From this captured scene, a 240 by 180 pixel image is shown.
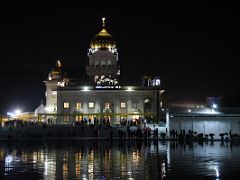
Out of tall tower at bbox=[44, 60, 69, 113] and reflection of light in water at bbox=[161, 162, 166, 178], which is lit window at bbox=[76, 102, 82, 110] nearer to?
tall tower at bbox=[44, 60, 69, 113]

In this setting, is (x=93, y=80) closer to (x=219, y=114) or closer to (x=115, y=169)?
(x=219, y=114)

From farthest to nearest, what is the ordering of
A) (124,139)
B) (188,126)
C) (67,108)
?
(67,108)
(188,126)
(124,139)

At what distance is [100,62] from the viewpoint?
3319 inches

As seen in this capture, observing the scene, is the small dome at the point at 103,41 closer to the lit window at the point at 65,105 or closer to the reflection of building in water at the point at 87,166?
the lit window at the point at 65,105

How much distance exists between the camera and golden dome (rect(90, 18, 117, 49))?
83.6 metres

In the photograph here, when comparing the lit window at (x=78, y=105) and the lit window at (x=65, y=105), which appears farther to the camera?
the lit window at (x=65, y=105)

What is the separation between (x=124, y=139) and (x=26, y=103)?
233ft

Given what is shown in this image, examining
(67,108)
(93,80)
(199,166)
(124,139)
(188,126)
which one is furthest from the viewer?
(93,80)

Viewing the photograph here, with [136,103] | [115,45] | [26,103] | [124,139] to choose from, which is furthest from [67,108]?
[26,103]

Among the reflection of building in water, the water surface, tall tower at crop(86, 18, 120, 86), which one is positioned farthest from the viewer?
tall tower at crop(86, 18, 120, 86)

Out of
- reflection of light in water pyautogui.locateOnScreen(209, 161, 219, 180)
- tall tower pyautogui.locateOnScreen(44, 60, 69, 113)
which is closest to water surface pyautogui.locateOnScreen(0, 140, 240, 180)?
reflection of light in water pyautogui.locateOnScreen(209, 161, 219, 180)

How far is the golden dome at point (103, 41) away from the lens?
83.6 meters

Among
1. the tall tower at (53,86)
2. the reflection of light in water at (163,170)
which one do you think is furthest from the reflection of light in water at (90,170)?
the tall tower at (53,86)

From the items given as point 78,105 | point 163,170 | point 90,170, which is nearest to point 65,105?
point 78,105
